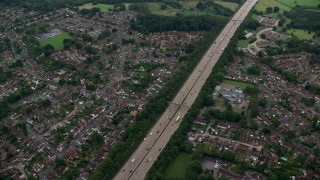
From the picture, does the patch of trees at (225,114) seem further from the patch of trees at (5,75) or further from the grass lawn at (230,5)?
the grass lawn at (230,5)

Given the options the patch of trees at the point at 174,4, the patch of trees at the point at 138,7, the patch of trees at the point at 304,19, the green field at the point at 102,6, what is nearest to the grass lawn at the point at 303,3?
the patch of trees at the point at 304,19

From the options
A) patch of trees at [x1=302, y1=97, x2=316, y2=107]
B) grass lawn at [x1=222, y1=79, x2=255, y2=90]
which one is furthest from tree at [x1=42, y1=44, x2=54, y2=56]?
patch of trees at [x1=302, y1=97, x2=316, y2=107]

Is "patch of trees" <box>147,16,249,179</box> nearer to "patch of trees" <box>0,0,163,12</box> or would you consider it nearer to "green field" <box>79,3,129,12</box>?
"green field" <box>79,3,129,12</box>

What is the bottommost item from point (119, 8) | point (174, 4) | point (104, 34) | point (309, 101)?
point (104, 34)

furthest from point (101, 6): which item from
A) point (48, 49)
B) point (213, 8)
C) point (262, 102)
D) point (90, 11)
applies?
point (262, 102)

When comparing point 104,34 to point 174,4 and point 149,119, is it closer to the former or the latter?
point 174,4
